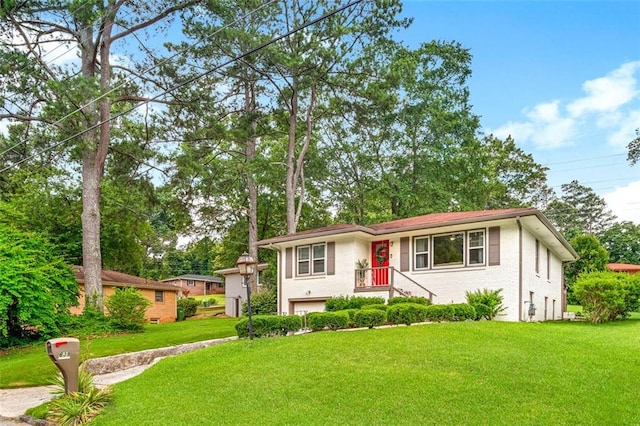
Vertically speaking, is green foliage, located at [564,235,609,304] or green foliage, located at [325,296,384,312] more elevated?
green foliage, located at [564,235,609,304]

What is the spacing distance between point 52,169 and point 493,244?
21561 millimetres

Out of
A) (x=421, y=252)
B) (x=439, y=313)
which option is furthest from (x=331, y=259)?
(x=439, y=313)

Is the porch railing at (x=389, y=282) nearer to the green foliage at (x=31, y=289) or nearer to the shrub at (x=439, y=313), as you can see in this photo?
the shrub at (x=439, y=313)

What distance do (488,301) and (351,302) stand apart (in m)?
4.18

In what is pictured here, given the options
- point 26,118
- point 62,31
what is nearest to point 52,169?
point 26,118

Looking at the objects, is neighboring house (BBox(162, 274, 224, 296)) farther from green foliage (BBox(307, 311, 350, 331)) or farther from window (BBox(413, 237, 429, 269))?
green foliage (BBox(307, 311, 350, 331))

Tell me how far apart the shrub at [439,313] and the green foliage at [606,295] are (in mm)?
5433

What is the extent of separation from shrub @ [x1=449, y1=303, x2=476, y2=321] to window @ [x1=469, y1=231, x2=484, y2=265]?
2.37 m

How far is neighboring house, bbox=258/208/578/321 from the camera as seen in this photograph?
604 inches

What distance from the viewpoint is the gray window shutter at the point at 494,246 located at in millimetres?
15539

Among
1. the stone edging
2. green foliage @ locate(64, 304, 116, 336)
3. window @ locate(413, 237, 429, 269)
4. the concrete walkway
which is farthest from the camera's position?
green foliage @ locate(64, 304, 116, 336)

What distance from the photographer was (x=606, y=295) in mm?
15422

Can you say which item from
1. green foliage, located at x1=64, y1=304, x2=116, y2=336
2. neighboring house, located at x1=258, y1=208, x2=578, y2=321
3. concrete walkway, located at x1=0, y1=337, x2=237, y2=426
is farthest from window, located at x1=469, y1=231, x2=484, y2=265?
green foliage, located at x1=64, y1=304, x2=116, y2=336

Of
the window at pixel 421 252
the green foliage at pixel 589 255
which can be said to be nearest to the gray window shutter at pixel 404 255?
the window at pixel 421 252
